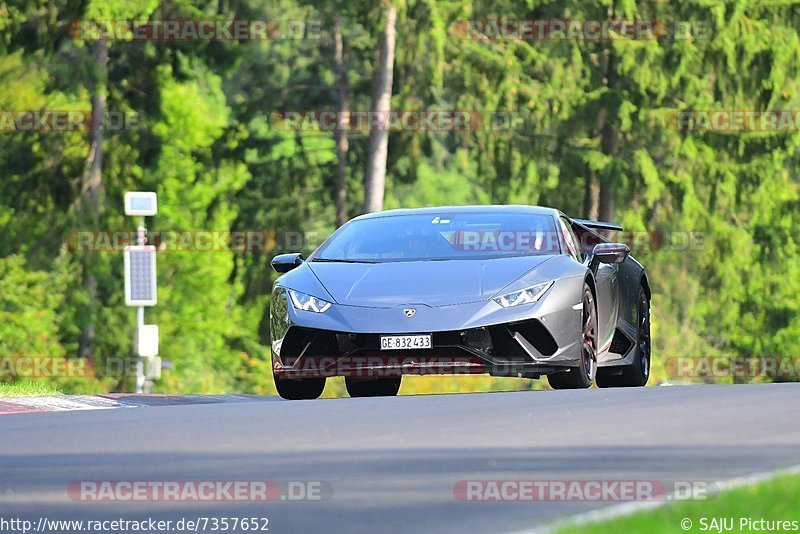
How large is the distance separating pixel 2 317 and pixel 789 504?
44089 millimetres

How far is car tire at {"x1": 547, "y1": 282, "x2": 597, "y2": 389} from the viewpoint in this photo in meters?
15.1

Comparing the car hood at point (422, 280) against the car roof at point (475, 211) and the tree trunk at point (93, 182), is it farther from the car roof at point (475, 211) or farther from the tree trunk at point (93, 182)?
the tree trunk at point (93, 182)

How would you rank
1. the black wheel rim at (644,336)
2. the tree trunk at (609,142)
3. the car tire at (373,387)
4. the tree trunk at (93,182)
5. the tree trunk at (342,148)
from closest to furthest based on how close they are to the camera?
1. the car tire at (373,387)
2. the black wheel rim at (644,336)
3. the tree trunk at (93,182)
4. the tree trunk at (609,142)
5. the tree trunk at (342,148)

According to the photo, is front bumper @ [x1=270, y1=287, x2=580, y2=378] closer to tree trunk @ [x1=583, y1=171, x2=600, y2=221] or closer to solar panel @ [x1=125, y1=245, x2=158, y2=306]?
solar panel @ [x1=125, y1=245, x2=158, y2=306]

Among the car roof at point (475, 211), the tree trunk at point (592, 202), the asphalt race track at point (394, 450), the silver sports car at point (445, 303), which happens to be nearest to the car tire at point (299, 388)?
the silver sports car at point (445, 303)

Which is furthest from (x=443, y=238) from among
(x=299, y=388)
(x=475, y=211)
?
(x=299, y=388)

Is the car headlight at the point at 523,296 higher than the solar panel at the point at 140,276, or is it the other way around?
the car headlight at the point at 523,296

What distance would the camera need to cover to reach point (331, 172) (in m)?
49.2

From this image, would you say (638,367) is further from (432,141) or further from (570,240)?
(432,141)

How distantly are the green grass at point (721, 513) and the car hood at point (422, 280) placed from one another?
632cm

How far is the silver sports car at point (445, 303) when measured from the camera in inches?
565

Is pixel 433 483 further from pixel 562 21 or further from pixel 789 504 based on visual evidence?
pixel 562 21

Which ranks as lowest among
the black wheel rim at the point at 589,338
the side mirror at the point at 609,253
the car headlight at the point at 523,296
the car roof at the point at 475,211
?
the black wheel rim at the point at 589,338

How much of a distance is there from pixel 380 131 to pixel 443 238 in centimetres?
2826
